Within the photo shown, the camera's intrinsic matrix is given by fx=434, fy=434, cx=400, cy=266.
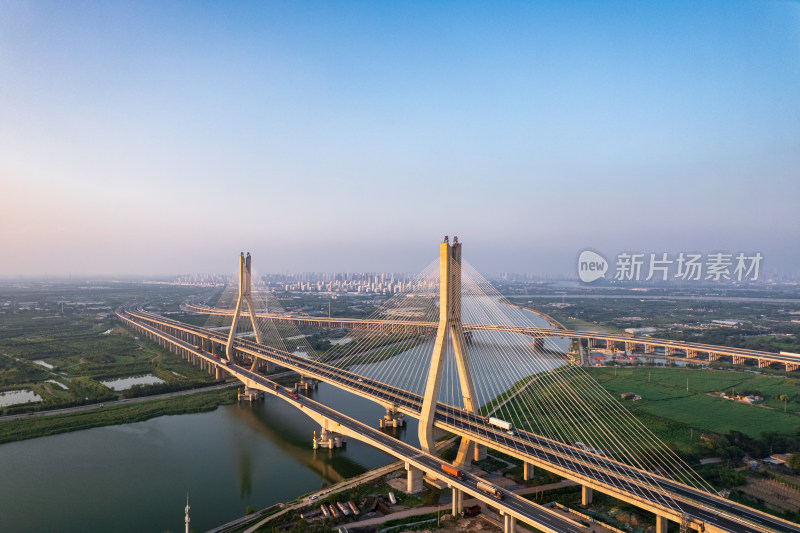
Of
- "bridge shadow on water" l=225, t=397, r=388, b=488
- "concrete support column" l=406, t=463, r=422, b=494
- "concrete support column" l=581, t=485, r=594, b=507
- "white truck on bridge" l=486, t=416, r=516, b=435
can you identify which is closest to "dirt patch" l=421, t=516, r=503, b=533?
"concrete support column" l=406, t=463, r=422, b=494

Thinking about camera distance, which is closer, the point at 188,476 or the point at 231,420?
the point at 188,476

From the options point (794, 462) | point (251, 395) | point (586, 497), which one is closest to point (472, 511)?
point (586, 497)

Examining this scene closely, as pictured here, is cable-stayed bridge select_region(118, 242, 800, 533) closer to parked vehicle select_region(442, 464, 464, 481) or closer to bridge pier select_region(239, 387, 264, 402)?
parked vehicle select_region(442, 464, 464, 481)

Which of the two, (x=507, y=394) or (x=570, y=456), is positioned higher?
(x=570, y=456)

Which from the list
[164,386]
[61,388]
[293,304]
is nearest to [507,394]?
[164,386]

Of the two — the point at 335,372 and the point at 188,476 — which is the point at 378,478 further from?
the point at 335,372

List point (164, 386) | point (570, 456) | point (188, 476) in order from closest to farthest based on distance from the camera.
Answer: point (570, 456)
point (188, 476)
point (164, 386)

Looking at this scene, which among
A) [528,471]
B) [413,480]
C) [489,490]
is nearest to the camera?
[489,490]

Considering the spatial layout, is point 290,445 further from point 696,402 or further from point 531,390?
point 696,402
